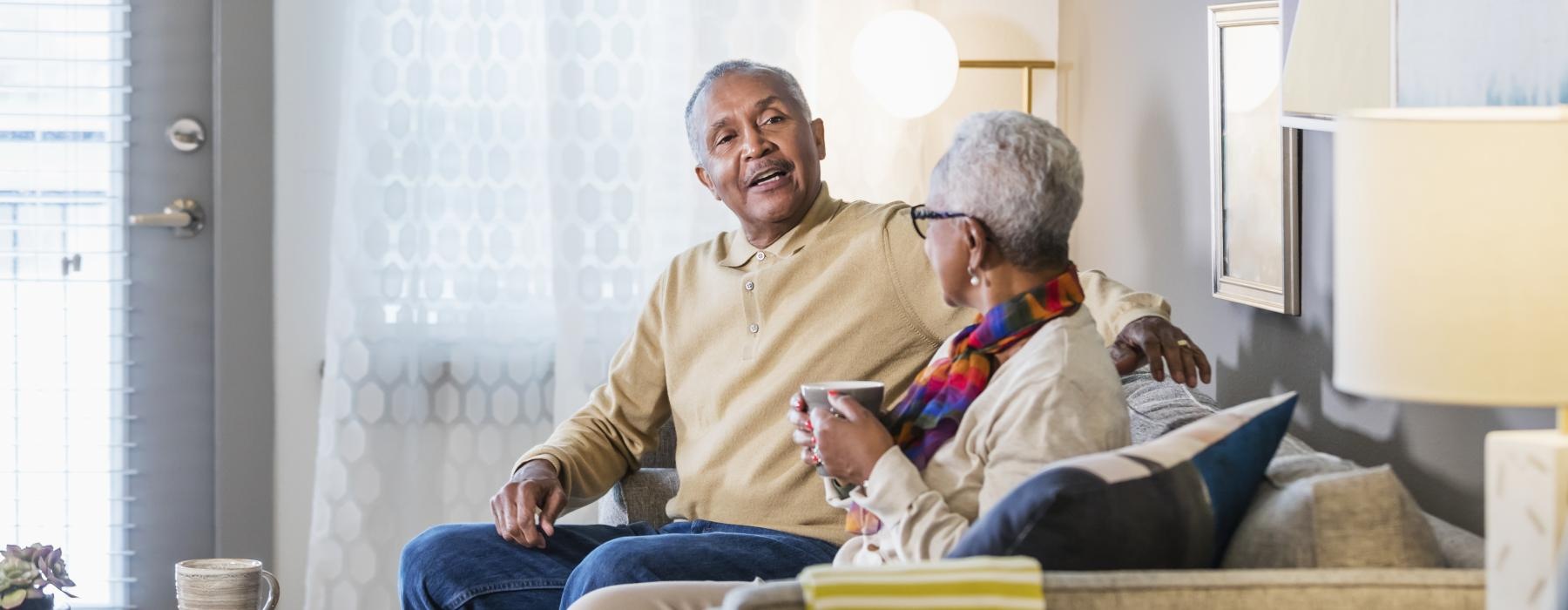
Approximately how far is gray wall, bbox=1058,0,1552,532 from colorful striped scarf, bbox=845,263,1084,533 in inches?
19.8

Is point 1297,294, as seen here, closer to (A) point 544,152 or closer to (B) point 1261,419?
(B) point 1261,419

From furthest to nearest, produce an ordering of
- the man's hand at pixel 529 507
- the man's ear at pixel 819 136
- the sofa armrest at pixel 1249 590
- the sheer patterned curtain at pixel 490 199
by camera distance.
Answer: the sheer patterned curtain at pixel 490 199 < the man's ear at pixel 819 136 < the man's hand at pixel 529 507 < the sofa armrest at pixel 1249 590

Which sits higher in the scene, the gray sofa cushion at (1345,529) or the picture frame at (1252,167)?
the picture frame at (1252,167)

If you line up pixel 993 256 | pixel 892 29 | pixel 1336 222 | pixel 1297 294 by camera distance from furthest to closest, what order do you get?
pixel 892 29, pixel 1297 294, pixel 993 256, pixel 1336 222


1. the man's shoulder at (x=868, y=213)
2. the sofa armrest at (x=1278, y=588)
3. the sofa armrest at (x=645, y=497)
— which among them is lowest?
the sofa armrest at (x=645, y=497)

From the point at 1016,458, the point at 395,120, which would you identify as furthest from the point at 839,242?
the point at 395,120

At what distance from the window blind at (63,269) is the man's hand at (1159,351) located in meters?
2.53

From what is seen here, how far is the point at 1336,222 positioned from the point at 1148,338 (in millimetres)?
718

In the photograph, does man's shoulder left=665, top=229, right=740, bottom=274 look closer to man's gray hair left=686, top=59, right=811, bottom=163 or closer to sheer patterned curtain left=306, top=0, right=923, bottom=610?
man's gray hair left=686, top=59, right=811, bottom=163

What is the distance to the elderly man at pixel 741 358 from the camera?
2238 mm

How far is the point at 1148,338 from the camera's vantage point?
1952mm

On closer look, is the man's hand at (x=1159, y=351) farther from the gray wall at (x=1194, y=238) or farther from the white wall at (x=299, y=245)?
the white wall at (x=299, y=245)

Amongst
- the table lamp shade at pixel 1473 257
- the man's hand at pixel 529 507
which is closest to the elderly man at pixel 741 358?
the man's hand at pixel 529 507

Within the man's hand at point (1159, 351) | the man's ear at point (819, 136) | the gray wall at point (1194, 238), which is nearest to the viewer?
the gray wall at point (1194, 238)
